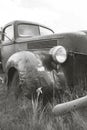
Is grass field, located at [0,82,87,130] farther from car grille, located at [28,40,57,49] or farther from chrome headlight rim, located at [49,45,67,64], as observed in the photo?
car grille, located at [28,40,57,49]

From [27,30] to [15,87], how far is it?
182 cm

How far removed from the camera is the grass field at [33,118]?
2307mm

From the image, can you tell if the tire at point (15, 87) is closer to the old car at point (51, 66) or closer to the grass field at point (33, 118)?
the old car at point (51, 66)

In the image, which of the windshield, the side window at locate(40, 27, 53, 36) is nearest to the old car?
the windshield

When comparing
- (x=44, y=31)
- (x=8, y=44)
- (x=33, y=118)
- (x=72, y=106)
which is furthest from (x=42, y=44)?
(x=72, y=106)

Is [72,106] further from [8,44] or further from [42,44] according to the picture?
[8,44]

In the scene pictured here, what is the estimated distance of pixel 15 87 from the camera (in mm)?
3441

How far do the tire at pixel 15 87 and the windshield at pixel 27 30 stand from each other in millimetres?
1469

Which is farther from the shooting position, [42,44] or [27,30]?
[27,30]

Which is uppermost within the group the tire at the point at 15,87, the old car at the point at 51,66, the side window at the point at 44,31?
the side window at the point at 44,31

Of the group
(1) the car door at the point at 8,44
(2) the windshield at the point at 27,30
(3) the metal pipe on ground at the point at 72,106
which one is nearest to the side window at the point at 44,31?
(2) the windshield at the point at 27,30

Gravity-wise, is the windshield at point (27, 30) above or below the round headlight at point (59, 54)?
above

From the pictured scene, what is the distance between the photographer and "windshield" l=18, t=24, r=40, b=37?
15.5ft

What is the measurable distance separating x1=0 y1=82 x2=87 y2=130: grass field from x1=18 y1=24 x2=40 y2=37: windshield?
73.9 inches
